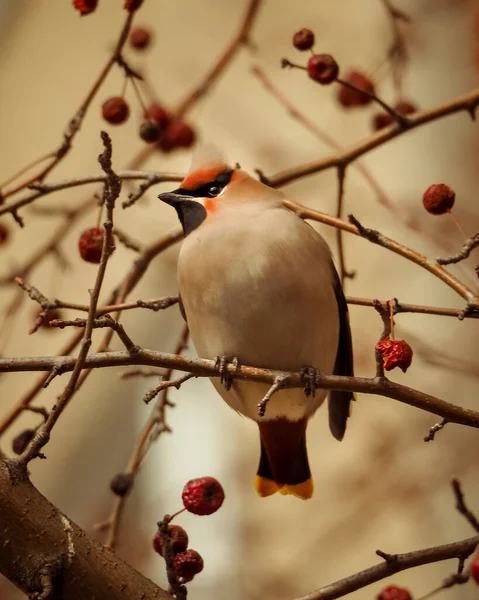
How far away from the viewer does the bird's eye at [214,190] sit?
1.69 meters

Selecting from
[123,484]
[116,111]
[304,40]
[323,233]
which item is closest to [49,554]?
[123,484]

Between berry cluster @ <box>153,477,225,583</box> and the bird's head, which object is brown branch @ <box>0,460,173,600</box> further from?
the bird's head

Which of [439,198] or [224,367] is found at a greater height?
[439,198]

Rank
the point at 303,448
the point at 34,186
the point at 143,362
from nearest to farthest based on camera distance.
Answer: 1. the point at 143,362
2. the point at 34,186
3. the point at 303,448

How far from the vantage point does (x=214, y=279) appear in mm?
1543

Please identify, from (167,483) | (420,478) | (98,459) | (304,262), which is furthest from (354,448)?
(304,262)

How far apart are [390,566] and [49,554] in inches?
18.0

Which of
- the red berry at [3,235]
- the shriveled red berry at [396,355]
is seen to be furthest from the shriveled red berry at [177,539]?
the red berry at [3,235]

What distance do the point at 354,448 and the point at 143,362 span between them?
2.36 meters

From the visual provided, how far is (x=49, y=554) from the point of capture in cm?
112

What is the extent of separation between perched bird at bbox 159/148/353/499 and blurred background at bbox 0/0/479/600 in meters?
1.32

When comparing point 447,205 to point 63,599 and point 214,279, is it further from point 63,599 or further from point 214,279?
point 63,599

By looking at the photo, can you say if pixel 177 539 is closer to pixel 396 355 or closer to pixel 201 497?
pixel 201 497

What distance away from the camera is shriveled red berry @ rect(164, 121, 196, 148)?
2025mm
